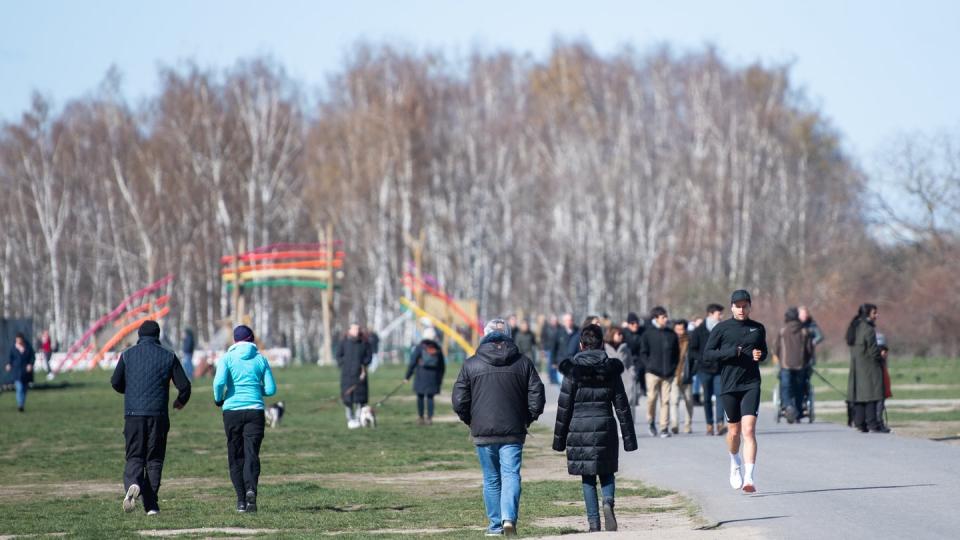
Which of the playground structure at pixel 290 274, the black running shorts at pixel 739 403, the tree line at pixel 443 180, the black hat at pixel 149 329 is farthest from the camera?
the tree line at pixel 443 180

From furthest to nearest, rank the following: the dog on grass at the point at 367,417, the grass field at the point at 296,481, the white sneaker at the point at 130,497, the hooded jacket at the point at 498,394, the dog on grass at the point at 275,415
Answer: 1. the dog on grass at the point at 275,415
2. the dog on grass at the point at 367,417
3. the white sneaker at the point at 130,497
4. the grass field at the point at 296,481
5. the hooded jacket at the point at 498,394

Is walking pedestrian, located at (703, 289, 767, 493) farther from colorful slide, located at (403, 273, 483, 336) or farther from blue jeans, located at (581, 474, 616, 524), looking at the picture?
colorful slide, located at (403, 273, 483, 336)

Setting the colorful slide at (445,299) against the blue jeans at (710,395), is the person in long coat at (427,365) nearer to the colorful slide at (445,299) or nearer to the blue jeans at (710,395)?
the blue jeans at (710,395)

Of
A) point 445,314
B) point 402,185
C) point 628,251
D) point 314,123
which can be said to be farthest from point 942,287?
point 314,123

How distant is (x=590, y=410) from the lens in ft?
44.4

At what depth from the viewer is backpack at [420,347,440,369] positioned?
29312 mm

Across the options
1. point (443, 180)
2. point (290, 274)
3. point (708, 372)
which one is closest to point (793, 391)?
point (708, 372)

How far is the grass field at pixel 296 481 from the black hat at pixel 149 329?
162cm

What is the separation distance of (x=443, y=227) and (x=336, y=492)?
6730 cm

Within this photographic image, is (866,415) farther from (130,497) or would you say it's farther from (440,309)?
(440,309)

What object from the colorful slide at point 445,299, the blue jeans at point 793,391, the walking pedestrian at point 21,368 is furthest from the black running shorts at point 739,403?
the colorful slide at point 445,299

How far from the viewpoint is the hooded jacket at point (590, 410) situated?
1343 centimetres

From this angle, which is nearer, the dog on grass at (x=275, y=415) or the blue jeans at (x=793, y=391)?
the blue jeans at (x=793, y=391)

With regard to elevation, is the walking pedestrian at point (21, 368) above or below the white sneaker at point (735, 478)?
above
